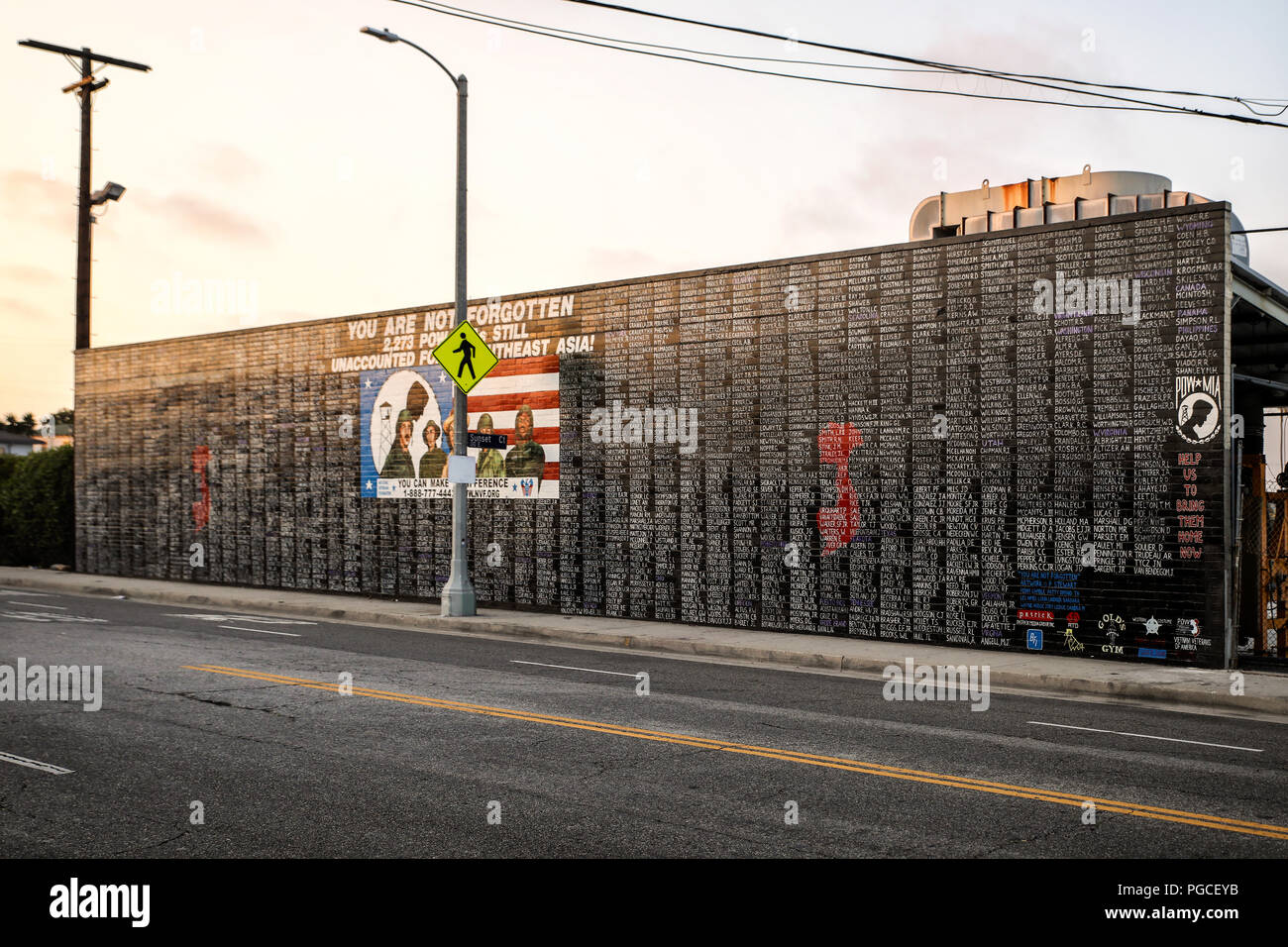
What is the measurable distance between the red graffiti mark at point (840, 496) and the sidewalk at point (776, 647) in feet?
5.03

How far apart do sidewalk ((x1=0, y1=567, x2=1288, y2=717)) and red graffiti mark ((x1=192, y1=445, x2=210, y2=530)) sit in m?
2.58

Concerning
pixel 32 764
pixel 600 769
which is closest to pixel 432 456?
pixel 32 764

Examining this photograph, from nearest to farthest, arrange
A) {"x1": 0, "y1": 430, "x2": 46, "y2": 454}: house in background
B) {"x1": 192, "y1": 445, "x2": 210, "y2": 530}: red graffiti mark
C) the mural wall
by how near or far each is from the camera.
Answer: the mural wall
{"x1": 192, "y1": 445, "x2": 210, "y2": 530}: red graffiti mark
{"x1": 0, "y1": 430, "x2": 46, "y2": 454}: house in background

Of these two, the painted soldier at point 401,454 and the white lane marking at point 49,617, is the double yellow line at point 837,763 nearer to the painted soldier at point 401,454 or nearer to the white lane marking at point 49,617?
the white lane marking at point 49,617

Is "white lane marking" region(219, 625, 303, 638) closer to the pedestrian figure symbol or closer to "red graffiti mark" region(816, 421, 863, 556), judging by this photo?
the pedestrian figure symbol

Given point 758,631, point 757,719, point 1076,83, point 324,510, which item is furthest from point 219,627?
point 1076,83

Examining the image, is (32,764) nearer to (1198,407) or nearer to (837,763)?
(837,763)

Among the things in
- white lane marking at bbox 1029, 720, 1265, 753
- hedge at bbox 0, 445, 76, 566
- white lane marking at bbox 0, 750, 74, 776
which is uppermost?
hedge at bbox 0, 445, 76, 566

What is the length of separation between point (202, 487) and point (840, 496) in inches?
668

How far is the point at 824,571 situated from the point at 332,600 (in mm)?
10443

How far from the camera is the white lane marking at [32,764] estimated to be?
780cm

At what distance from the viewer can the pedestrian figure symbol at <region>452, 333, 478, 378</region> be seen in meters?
18.6

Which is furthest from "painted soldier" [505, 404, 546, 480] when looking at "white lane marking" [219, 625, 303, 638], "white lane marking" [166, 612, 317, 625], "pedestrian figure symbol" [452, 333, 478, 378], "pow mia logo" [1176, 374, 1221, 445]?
"pow mia logo" [1176, 374, 1221, 445]

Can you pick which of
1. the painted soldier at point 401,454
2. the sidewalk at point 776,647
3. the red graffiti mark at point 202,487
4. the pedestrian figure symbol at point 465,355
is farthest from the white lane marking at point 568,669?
the red graffiti mark at point 202,487
